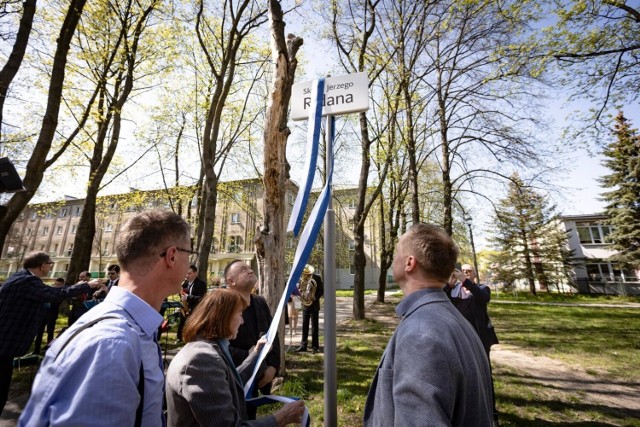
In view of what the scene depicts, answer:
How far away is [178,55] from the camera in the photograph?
13281 mm

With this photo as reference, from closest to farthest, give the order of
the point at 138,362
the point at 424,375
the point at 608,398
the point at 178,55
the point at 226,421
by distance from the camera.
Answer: the point at 138,362 < the point at 424,375 < the point at 226,421 < the point at 608,398 < the point at 178,55

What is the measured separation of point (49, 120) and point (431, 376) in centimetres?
838

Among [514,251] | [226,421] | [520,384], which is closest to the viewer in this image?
[226,421]

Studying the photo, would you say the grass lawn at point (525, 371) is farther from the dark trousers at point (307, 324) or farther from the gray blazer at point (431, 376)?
the gray blazer at point (431, 376)

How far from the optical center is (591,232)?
34.7 meters

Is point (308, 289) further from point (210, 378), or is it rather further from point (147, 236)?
point (147, 236)

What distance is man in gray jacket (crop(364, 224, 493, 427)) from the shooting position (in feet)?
4.21

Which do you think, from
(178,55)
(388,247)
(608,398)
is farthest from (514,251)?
(178,55)

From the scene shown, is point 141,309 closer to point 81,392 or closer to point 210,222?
point 81,392

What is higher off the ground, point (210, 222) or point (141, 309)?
point (210, 222)

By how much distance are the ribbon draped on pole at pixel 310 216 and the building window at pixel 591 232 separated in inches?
1731

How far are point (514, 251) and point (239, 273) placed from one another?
34968mm

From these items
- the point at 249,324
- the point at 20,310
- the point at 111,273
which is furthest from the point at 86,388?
the point at 111,273

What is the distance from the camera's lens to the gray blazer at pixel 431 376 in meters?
1.28
